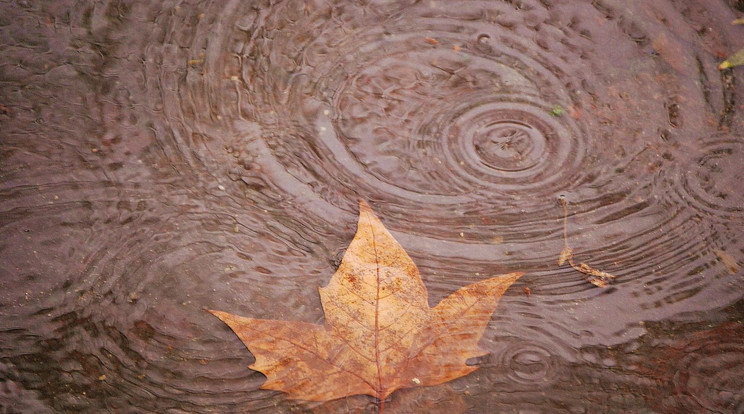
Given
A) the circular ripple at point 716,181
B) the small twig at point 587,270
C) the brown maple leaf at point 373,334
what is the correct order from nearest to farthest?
the brown maple leaf at point 373,334 → the small twig at point 587,270 → the circular ripple at point 716,181

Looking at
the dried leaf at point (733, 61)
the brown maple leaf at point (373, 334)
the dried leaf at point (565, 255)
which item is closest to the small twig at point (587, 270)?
the dried leaf at point (565, 255)

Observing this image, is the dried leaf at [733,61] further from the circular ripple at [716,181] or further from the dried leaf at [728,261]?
the dried leaf at [728,261]

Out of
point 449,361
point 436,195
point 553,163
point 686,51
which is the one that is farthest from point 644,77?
point 449,361

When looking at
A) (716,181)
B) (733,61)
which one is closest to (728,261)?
(716,181)

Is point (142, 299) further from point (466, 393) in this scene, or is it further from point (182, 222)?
point (466, 393)

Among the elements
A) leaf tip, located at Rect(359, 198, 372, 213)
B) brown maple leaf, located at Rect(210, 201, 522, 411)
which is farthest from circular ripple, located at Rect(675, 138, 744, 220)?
leaf tip, located at Rect(359, 198, 372, 213)

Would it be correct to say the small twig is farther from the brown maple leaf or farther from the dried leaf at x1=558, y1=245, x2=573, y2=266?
the brown maple leaf

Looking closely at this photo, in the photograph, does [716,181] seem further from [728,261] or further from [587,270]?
[587,270]
